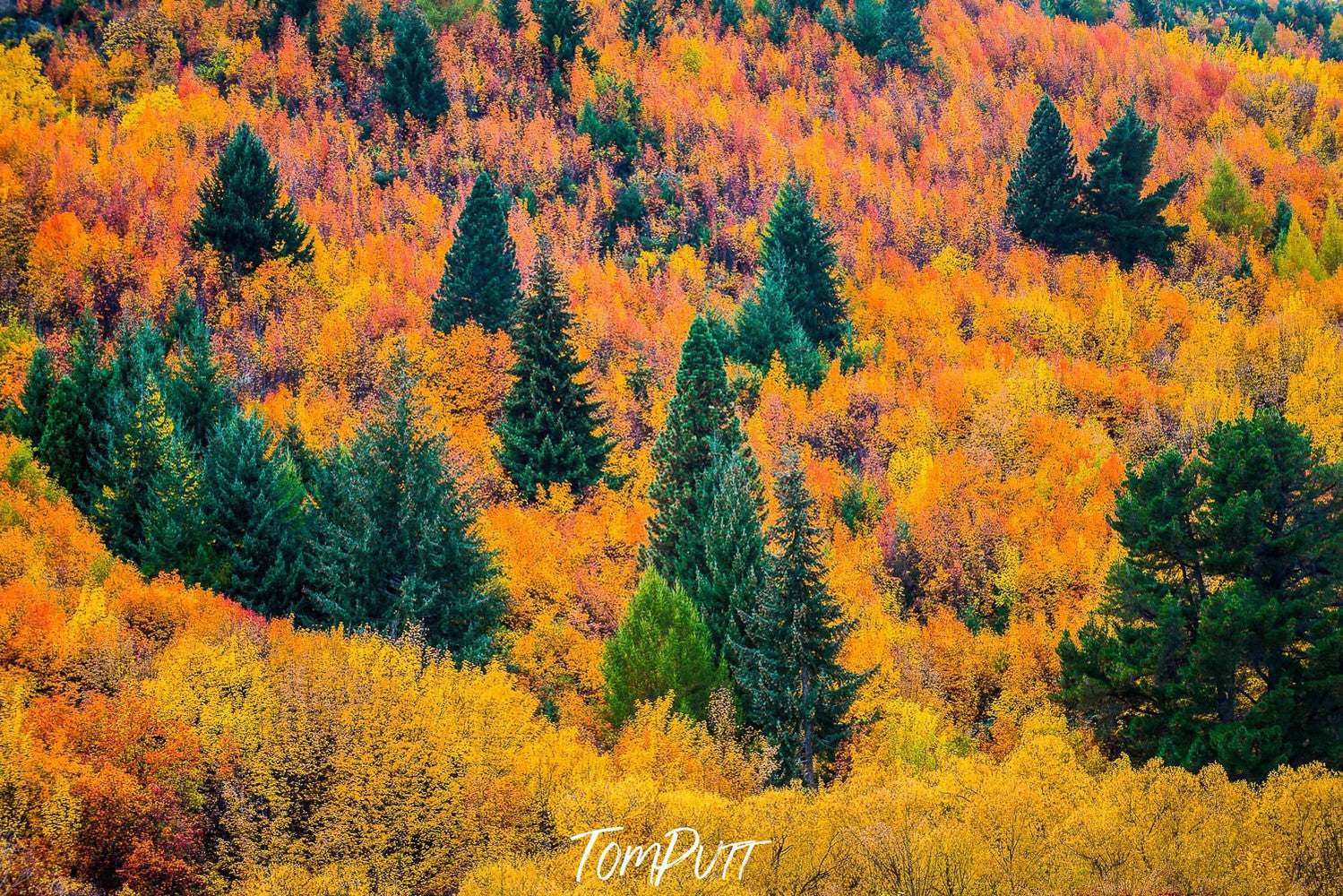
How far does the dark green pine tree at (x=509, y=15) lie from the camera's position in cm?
12369

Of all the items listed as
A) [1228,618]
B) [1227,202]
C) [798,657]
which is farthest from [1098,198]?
[798,657]

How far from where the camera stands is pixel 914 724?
4253 centimetres

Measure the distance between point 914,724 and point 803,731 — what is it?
4.88 m

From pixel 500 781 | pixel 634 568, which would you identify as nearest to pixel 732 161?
pixel 634 568

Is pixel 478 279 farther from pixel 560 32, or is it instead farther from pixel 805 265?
pixel 560 32

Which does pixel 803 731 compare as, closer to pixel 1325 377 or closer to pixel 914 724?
pixel 914 724

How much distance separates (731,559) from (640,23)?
97.2 metres

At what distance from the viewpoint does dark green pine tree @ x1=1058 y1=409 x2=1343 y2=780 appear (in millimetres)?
34531

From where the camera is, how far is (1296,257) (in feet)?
318

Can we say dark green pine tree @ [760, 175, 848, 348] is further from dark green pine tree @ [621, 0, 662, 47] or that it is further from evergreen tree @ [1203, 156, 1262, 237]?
dark green pine tree @ [621, 0, 662, 47]

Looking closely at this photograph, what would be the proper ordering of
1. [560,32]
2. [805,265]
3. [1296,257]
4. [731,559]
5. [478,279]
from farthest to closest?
[560,32] → [1296,257] → [805,265] → [478,279] → [731,559]

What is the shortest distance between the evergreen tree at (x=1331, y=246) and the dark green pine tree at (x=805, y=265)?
4646cm

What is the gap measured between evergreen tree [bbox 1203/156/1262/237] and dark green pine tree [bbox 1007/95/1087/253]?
1842 cm

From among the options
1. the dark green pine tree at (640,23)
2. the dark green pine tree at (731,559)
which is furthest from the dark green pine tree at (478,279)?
the dark green pine tree at (640,23)
